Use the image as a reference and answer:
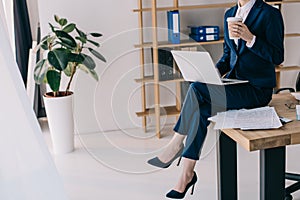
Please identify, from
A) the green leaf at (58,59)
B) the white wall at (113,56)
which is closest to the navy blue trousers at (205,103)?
the green leaf at (58,59)

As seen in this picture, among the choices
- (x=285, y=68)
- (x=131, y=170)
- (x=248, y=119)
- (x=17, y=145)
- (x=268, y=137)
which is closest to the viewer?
(x=17, y=145)

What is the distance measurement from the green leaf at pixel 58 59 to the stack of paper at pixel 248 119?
5.39 ft

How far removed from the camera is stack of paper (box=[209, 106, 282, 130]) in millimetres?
1978

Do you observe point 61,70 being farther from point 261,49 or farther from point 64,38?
point 261,49

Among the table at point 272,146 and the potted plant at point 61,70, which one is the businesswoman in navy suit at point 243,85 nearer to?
the table at point 272,146

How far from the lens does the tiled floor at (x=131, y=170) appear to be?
10.00 ft

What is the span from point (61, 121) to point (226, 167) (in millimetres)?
1777

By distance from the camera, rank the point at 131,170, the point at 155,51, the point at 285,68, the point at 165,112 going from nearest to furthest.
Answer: the point at 131,170 → the point at 155,51 → the point at 165,112 → the point at 285,68

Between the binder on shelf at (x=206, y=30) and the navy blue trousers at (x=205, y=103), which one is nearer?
the navy blue trousers at (x=205, y=103)

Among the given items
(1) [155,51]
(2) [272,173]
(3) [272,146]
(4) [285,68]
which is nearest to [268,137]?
(3) [272,146]

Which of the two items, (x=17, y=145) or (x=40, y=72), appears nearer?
(x=17, y=145)

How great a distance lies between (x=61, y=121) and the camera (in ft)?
12.2

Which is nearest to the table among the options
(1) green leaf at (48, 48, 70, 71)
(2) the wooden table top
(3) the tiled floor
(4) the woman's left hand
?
(2) the wooden table top

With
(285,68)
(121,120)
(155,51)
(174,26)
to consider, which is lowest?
(121,120)
